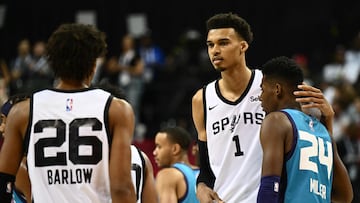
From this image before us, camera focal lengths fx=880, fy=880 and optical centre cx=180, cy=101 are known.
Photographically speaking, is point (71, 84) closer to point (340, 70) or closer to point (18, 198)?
point (18, 198)

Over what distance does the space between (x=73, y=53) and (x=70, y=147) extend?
0.59m

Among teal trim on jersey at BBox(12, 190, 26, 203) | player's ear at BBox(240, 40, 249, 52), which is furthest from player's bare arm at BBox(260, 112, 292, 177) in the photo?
teal trim on jersey at BBox(12, 190, 26, 203)

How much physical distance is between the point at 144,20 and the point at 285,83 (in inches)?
598

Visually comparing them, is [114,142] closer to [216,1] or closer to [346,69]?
[346,69]

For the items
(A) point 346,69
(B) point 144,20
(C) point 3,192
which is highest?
(B) point 144,20

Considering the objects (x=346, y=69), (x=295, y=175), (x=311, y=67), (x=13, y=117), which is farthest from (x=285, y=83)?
(x=311, y=67)

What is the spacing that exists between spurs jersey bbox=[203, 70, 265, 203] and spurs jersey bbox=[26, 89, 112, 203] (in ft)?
5.68

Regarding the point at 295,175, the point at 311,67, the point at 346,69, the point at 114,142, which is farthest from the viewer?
the point at 311,67

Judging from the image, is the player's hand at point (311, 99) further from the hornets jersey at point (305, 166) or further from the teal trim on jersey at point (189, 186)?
the teal trim on jersey at point (189, 186)

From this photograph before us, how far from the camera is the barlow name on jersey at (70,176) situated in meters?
5.48

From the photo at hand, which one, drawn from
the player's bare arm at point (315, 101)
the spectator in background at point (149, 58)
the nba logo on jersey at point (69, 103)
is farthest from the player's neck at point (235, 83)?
the spectator in background at point (149, 58)

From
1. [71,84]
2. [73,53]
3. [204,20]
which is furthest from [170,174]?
[204,20]

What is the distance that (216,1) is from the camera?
68.9ft

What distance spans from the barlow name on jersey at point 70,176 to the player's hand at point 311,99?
1607 mm
